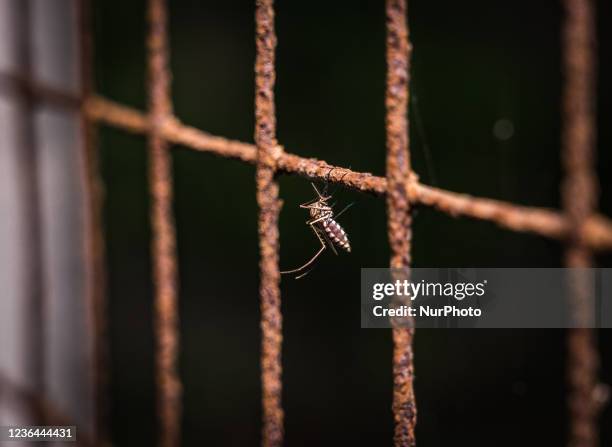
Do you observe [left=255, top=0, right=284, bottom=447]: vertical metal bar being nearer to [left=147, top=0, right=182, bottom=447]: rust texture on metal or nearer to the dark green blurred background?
[left=147, top=0, right=182, bottom=447]: rust texture on metal

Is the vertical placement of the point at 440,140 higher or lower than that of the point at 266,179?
higher

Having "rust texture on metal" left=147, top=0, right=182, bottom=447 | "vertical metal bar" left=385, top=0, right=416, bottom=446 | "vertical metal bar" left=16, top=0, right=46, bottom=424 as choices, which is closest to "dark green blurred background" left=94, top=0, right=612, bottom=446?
"vertical metal bar" left=16, top=0, right=46, bottom=424

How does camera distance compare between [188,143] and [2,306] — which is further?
[2,306]

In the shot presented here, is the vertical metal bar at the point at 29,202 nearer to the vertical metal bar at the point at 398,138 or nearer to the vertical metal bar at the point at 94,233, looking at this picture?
the vertical metal bar at the point at 94,233

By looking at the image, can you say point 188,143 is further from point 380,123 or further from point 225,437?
point 225,437

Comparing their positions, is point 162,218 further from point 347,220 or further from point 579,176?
point 579,176

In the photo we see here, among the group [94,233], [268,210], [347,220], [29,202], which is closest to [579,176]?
[268,210]

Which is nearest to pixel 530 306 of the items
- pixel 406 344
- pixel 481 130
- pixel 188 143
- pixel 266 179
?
pixel 406 344

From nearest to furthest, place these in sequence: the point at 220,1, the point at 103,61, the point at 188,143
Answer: the point at 188,143 → the point at 220,1 → the point at 103,61

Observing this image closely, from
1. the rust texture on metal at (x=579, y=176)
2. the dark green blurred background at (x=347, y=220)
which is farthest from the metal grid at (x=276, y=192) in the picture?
the dark green blurred background at (x=347, y=220)
